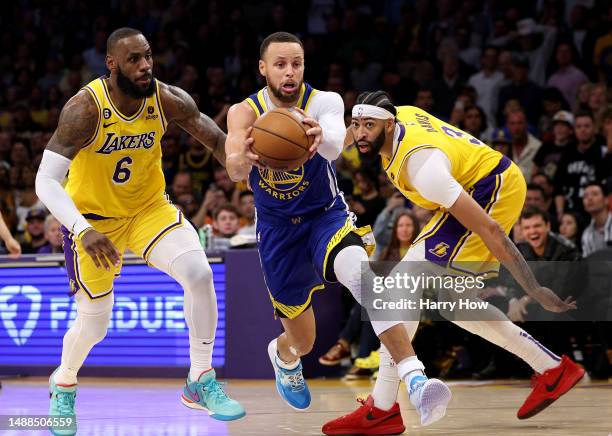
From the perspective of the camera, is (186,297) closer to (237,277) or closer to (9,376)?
(237,277)

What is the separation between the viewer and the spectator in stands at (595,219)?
9.35m

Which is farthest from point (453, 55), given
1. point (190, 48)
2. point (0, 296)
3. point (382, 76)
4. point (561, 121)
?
point (0, 296)

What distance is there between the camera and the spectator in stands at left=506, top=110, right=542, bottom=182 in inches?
427

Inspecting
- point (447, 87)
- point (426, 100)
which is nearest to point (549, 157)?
point (426, 100)

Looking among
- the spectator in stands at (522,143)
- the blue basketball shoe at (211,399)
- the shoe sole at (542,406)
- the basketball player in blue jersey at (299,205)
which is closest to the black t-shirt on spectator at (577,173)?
the spectator in stands at (522,143)

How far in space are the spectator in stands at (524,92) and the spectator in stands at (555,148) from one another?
97 cm

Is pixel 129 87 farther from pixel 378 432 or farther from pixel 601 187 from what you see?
pixel 601 187

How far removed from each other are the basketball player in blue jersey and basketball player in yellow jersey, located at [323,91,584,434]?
0.32 m

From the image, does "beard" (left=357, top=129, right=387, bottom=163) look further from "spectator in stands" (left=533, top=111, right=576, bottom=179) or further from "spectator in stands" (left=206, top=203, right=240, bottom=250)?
"spectator in stands" (left=533, top=111, right=576, bottom=179)

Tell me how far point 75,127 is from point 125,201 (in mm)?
547

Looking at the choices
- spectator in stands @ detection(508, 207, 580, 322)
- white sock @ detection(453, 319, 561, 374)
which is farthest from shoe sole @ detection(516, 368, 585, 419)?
spectator in stands @ detection(508, 207, 580, 322)

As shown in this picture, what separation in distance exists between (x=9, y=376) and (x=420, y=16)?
6.95m

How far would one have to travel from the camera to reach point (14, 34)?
55.6 feet

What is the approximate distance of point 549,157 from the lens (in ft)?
35.1
